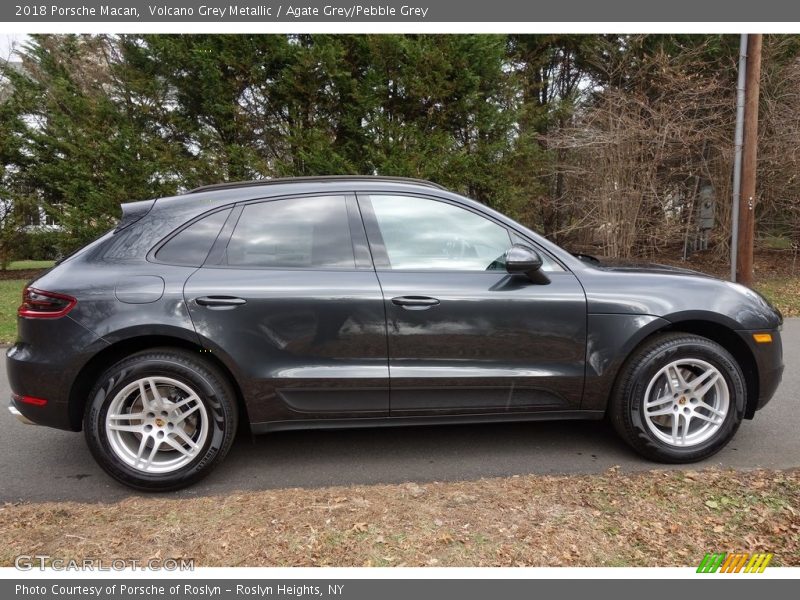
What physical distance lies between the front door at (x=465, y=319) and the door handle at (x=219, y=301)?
804 mm

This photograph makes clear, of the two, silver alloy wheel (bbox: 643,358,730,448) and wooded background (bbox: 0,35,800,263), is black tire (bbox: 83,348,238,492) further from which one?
wooded background (bbox: 0,35,800,263)

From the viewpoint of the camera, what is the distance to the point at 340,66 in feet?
31.8

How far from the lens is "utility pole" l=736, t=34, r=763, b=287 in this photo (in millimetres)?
8383

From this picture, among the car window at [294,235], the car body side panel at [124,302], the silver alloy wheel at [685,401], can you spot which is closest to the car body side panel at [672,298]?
the silver alloy wheel at [685,401]

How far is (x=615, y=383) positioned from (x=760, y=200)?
37.2ft

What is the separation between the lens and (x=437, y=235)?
10.6 ft

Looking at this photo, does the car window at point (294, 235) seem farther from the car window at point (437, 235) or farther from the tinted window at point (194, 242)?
the car window at point (437, 235)

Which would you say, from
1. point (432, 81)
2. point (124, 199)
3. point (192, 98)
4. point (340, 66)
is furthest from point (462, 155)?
point (124, 199)

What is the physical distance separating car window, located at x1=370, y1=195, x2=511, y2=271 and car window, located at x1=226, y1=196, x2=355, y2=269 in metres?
0.25

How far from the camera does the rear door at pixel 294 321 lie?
9.69 ft

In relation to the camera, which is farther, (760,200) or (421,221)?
(760,200)

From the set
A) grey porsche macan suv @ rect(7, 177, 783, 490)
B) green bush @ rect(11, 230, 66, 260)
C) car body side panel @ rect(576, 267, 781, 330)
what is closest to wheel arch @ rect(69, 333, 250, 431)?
grey porsche macan suv @ rect(7, 177, 783, 490)

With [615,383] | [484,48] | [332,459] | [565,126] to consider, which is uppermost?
[484,48]

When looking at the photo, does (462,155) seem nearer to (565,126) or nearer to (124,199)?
(565,126)
